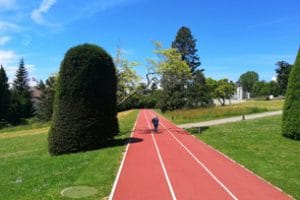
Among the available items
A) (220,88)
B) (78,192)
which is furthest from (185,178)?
(220,88)

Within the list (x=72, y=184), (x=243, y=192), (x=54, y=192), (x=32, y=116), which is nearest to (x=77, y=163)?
(x=72, y=184)

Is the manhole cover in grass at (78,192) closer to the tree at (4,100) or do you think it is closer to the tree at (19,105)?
the tree at (4,100)

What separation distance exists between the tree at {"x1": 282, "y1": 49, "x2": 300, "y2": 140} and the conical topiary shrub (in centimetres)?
1081

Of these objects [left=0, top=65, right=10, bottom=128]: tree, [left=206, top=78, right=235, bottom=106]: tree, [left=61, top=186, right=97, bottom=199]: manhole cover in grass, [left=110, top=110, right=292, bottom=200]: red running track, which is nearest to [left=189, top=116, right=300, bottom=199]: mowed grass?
[left=110, top=110, right=292, bottom=200]: red running track

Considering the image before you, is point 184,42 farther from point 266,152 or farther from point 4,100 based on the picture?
point 266,152

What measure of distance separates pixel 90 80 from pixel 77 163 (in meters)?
6.75

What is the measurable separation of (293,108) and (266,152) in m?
4.90

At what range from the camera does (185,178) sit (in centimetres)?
1441

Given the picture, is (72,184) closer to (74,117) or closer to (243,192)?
(243,192)

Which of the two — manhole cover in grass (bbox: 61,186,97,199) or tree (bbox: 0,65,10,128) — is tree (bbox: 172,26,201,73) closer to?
tree (bbox: 0,65,10,128)

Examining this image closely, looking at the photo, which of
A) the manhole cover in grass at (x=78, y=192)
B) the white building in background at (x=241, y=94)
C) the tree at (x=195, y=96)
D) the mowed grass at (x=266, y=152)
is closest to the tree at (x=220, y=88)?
the tree at (x=195, y=96)

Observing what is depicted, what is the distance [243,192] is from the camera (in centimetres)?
1232

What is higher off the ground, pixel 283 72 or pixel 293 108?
pixel 283 72

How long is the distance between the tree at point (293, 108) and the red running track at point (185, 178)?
537cm
